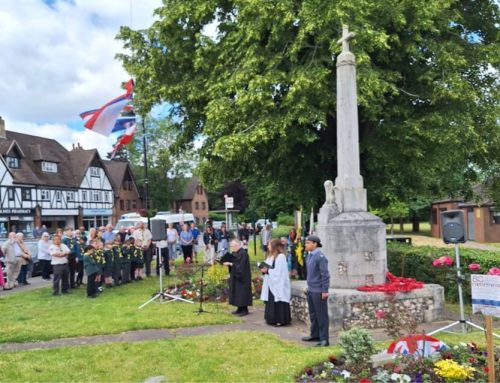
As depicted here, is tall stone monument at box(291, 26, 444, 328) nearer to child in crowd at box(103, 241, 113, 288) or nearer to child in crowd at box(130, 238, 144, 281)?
child in crowd at box(103, 241, 113, 288)

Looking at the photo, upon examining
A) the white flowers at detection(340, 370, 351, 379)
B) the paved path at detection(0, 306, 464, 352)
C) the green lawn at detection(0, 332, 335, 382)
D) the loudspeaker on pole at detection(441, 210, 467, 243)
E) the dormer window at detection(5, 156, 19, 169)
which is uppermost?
the dormer window at detection(5, 156, 19, 169)

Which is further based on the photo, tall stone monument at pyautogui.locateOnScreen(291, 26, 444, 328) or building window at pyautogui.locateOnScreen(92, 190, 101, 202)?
building window at pyautogui.locateOnScreen(92, 190, 101, 202)

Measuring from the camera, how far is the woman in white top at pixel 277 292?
10531 mm

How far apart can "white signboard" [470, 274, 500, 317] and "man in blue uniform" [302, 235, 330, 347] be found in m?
2.75

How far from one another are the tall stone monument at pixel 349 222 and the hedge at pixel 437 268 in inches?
87.1

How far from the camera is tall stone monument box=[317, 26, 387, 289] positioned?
1092 cm

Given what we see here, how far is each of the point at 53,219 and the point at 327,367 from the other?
45.8 metres

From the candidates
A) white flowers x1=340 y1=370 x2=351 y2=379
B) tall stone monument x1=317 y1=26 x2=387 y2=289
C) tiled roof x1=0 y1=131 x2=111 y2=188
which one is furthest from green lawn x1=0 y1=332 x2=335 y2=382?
tiled roof x1=0 y1=131 x2=111 y2=188

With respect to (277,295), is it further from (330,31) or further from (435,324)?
(330,31)

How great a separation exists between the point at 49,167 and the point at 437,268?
4320cm

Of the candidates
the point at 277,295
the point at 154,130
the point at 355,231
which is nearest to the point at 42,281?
the point at 277,295

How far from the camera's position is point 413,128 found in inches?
591

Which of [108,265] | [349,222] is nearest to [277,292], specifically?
[349,222]

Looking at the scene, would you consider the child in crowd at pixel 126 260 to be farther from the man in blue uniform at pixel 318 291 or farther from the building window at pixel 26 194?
the building window at pixel 26 194
